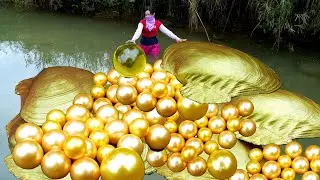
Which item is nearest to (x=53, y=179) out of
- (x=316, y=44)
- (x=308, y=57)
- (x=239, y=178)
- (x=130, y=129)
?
(x=130, y=129)

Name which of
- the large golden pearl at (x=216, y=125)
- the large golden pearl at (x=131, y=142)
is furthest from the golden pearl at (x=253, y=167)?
the large golden pearl at (x=131, y=142)

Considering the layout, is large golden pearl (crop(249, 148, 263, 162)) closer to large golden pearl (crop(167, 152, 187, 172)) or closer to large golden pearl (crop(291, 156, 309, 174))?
large golden pearl (crop(291, 156, 309, 174))

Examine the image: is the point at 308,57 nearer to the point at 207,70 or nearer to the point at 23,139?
the point at 207,70

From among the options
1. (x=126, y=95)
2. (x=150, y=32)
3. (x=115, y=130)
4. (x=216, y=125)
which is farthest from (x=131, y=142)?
(x=150, y=32)

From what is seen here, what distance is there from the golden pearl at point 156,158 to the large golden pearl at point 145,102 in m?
0.10

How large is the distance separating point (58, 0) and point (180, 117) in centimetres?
558

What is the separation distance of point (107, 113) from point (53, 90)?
0.21m

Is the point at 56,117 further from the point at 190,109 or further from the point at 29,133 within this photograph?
the point at 190,109


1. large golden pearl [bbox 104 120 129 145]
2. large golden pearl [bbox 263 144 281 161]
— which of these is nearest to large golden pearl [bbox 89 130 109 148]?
large golden pearl [bbox 104 120 129 145]

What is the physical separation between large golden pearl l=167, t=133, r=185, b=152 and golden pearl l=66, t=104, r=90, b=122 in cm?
22

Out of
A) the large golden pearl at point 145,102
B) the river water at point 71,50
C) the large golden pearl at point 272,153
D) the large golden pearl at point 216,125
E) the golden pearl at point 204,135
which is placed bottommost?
the river water at point 71,50

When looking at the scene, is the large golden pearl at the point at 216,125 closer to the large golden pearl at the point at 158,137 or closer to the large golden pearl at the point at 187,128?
the large golden pearl at the point at 187,128

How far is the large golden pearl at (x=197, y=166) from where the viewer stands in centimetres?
103

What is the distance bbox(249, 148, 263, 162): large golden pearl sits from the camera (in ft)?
3.66
